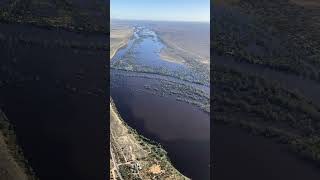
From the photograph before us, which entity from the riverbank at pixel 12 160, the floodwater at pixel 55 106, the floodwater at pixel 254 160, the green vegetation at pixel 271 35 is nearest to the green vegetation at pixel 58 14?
the floodwater at pixel 55 106

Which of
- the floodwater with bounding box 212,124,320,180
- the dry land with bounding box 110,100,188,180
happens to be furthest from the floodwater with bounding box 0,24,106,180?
the floodwater with bounding box 212,124,320,180

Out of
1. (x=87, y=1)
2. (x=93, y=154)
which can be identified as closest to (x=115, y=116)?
(x=93, y=154)

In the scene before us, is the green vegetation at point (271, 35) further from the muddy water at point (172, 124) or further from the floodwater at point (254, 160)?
the floodwater at point (254, 160)

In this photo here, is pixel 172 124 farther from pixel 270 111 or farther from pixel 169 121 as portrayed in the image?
pixel 270 111

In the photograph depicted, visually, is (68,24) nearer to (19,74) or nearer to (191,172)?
(19,74)

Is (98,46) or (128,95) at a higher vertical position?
(98,46)

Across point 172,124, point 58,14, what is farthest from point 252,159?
point 58,14

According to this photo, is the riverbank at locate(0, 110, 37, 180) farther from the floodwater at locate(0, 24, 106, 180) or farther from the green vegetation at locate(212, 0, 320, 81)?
the green vegetation at locate(212, 0, 320, 81)
